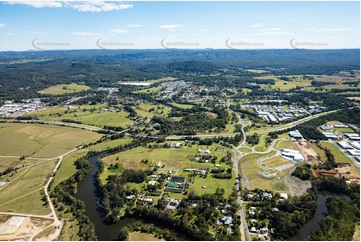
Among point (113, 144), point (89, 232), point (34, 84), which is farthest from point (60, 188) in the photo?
point (34, 84)

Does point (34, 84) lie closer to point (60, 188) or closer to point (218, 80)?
point (218, 80)

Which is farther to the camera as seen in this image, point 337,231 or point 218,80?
point 218,80

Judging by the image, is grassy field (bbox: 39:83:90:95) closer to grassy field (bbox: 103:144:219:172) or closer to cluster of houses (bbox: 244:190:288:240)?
grassy field (bbox: 103:144:219:172)

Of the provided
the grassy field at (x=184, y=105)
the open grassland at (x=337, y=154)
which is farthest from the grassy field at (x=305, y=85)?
the open grassland at (x=337, y=154)

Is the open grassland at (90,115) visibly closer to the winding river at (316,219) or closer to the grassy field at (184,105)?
the grassy field at (184,105)

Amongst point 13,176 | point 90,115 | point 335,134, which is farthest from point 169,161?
point 90,115

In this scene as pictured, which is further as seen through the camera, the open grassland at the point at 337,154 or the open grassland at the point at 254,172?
the open grassland at the point at 337,154

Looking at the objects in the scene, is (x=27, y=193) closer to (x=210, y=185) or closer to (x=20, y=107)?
(x=210, y=185)
